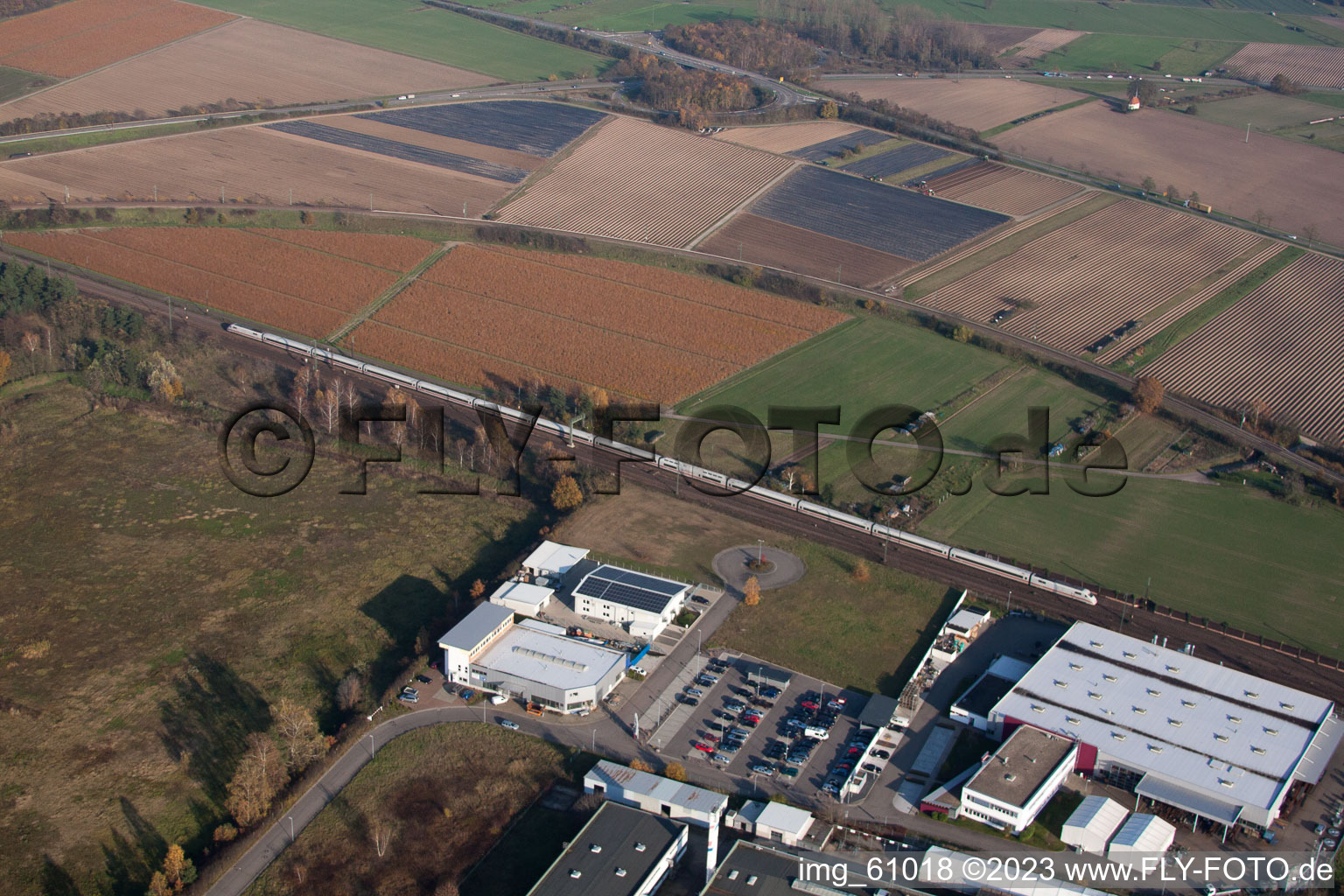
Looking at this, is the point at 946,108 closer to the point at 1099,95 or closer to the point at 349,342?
the point at 1099,95

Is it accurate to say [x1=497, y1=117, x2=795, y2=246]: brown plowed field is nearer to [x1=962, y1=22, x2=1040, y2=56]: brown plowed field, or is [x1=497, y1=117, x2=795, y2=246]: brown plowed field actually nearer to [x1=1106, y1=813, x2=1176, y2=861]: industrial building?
[x1=1106, y1=813, x2=1176, y2=861]: industrial building

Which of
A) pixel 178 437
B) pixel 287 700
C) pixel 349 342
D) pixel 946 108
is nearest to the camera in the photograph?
pixel 287 700

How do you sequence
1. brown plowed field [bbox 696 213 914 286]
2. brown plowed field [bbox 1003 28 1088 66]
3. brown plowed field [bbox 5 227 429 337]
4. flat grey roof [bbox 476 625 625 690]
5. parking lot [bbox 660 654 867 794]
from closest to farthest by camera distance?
1. parking lot [bbox 660 654 867 794]
2. flat grey roof [bbox 476 625 625 690]
3. brown plowed field [bbox 5 227 429 337]
4. brown plowed field [bbox 696 213 914 286]
5. brown plowed field [bbox 1003 28 1088 66]

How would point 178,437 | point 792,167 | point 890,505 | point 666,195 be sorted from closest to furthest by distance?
point 890,505, point 178,437, point 666,195, point 792,167

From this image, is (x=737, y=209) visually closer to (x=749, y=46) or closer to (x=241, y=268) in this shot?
(x=241, y=268)

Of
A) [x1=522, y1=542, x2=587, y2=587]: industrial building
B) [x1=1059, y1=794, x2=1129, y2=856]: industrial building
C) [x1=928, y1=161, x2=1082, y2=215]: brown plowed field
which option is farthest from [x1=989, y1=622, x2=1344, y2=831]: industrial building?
[x1=928, y1=161, x2=1082, y2=215]: brown plowed field

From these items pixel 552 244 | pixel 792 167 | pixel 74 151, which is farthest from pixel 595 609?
pixel 74 151

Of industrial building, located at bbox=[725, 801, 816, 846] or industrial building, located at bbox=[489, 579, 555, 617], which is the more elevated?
industrial building, located at bbox=[489, 579, 555, 617]
